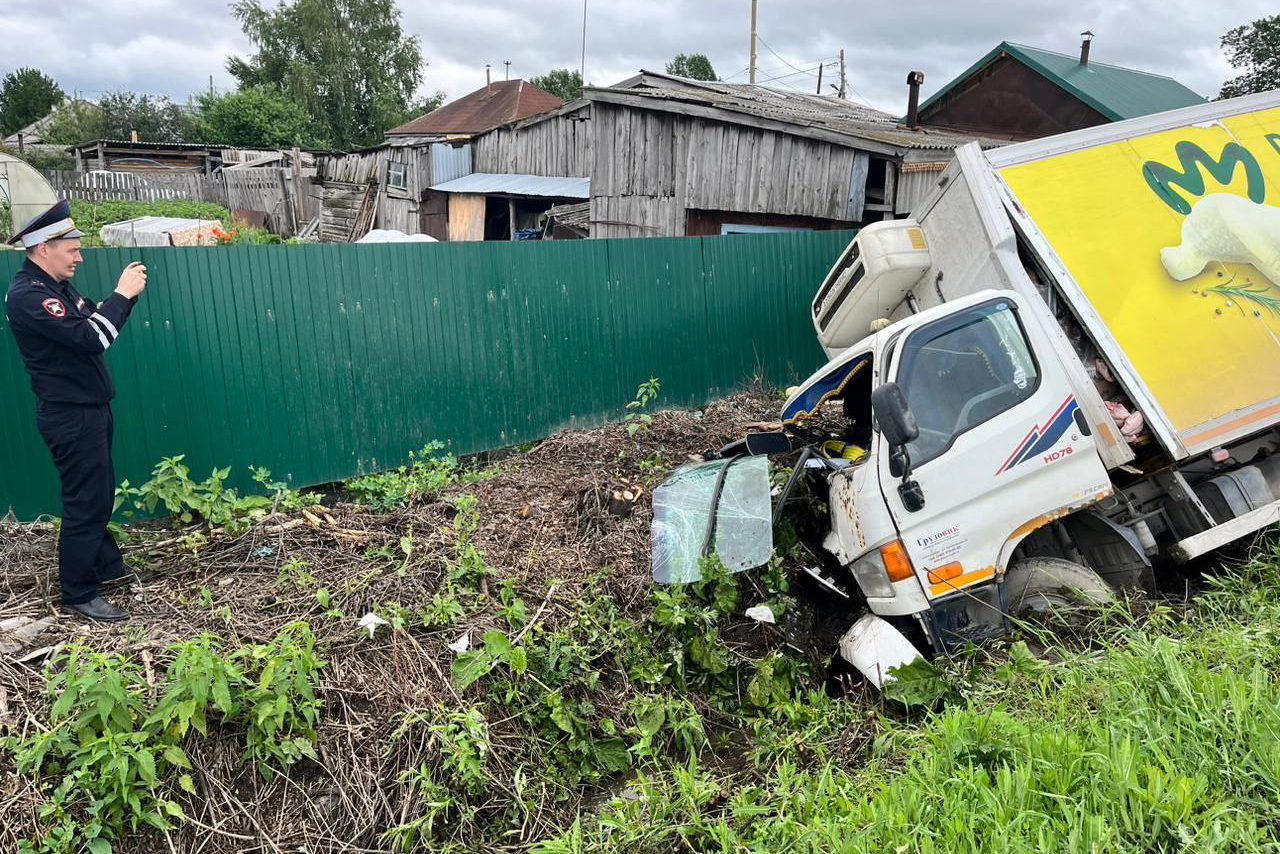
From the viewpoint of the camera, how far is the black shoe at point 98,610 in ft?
12.3

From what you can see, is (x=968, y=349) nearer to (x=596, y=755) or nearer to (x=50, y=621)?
(x=596, y=755)

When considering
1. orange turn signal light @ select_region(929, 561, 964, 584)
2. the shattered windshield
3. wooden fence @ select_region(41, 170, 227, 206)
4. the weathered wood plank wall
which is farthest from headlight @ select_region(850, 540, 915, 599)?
wooden fence @ select_region(41, 170, 227, 206)

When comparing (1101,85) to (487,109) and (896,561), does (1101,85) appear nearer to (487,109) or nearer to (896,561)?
(896,561)

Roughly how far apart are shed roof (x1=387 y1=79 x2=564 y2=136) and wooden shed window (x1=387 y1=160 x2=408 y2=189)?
12.0m

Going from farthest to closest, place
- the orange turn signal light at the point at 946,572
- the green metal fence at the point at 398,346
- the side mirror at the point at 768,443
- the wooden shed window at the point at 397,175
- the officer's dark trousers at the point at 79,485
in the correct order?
the wooden shed window at the point at 397,175 < the green metal fence at the point at 398,346 < the side mirror at the point at 768,443 < the orange turn signal light at the point at 946,572 < the officer's dark trousers at the point at 79,485

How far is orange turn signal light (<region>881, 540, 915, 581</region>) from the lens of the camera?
3828 millimetres

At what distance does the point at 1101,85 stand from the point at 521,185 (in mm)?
10603

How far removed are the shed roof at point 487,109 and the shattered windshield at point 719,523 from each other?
28254 millimetres

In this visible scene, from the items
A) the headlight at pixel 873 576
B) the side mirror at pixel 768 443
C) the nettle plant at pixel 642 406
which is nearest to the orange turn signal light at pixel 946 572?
the headlight at pixel 873 576

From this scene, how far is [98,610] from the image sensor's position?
12.4ft

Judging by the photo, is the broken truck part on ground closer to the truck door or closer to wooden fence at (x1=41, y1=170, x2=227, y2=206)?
the truck door

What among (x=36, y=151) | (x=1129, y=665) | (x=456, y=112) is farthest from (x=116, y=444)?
(x=36, y=151)

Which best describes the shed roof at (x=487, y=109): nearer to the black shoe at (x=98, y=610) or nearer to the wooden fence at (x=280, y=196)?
the wooden fence at (x=280, y=196)

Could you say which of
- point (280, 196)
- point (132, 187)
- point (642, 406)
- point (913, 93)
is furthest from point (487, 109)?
point (642, 406)
